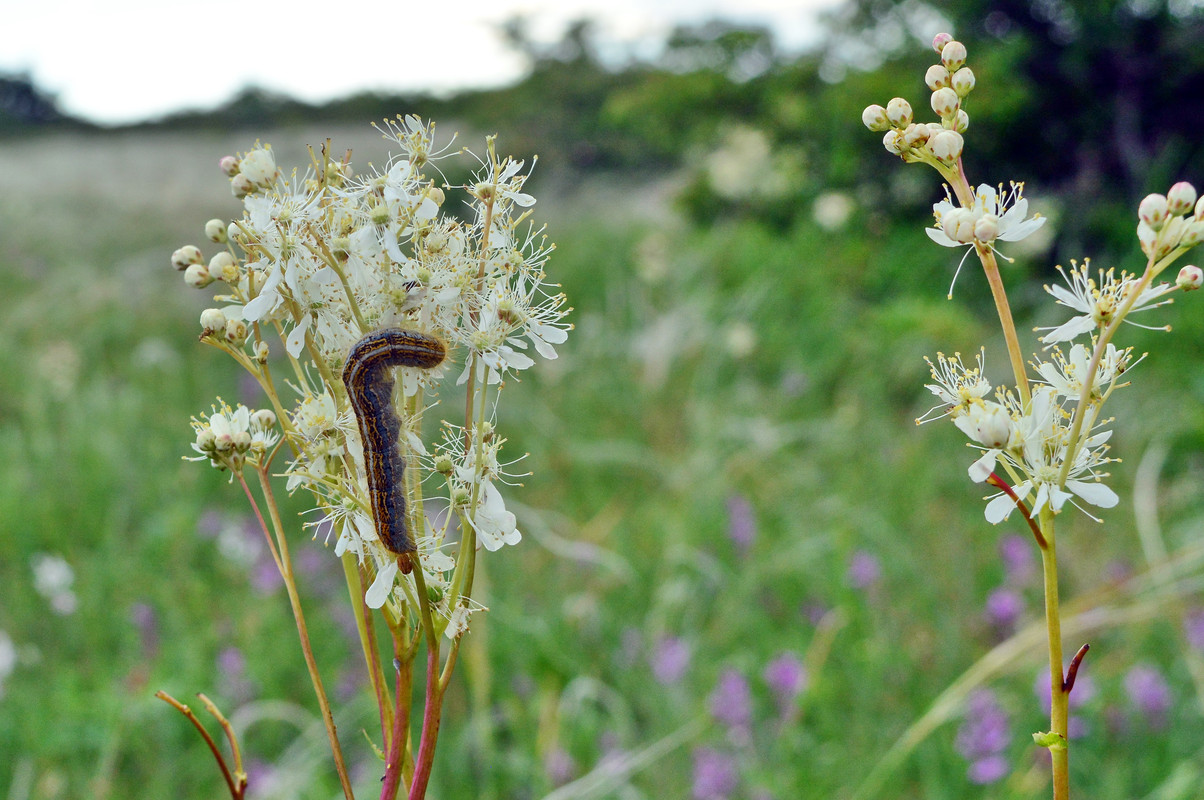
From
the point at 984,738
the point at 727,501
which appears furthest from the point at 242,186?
the point at 727,501

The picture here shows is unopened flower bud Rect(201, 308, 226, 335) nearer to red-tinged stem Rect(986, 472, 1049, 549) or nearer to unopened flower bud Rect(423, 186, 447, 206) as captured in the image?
unopened flower bud Rect(423, 186, 447, 206)

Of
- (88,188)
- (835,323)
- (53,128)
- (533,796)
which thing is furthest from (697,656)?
(53,128)

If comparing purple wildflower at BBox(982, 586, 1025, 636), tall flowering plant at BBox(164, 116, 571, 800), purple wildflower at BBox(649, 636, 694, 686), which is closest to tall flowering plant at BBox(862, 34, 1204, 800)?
tall flowering plant at BBox(164, 116, 571, 800)

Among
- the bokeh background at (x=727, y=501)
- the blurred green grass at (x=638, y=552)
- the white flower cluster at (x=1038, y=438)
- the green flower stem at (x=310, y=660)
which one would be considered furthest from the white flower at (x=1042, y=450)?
the blurred green grass at (x=638, y=552)

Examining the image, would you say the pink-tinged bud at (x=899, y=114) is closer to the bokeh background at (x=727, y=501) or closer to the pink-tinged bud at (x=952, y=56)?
the pink-tinged bud at (x=952, y=56)

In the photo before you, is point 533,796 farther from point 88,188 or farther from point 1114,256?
point 88,188
